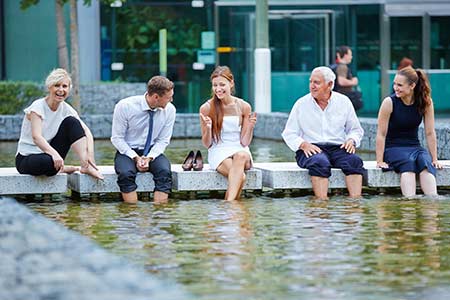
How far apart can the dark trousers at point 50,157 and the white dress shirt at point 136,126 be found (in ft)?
1.14

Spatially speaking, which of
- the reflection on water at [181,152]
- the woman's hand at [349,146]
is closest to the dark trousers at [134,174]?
the woman's hand at [349,146]

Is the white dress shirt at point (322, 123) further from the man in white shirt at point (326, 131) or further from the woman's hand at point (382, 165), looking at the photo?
the woman's hand at point (382, 165)

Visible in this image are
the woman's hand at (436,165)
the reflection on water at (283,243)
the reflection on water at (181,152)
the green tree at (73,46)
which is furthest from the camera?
the green tree at (73,46)

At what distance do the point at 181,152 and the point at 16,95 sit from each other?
7.84 metres

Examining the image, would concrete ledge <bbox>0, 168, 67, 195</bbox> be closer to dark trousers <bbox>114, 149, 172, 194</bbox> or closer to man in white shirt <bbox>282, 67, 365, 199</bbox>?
dark trousers <bbox>114, 149, 172, 194</bbox>

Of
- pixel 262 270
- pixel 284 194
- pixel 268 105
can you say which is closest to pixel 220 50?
pixel 268 105

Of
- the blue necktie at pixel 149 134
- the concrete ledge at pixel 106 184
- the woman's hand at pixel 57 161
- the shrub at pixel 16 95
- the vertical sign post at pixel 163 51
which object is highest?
the vertical sign post at pixel 163 51

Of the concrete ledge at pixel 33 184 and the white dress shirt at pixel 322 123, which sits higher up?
the white dress shirt at pixel 322 123

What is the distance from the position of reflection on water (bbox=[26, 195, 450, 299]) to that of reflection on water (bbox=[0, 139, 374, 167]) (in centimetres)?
514

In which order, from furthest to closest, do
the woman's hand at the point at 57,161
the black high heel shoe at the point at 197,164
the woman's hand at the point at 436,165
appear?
the woman's hand at the point at 436,165 < the black high heel shoe at the point at 197,164 < the woman's hand at the point at 57,161

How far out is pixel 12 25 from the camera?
110 ft

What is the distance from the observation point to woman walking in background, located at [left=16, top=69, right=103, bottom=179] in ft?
44.4

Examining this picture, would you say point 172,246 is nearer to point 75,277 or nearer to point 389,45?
point 75,277

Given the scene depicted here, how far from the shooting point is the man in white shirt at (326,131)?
1402 cm
